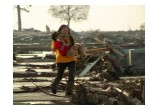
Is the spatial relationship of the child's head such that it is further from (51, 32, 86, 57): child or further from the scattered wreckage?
the scattered wreckage

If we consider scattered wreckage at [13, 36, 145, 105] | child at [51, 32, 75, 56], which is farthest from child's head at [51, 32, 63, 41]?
scattered wreckage at [13, 36, 145, 105]

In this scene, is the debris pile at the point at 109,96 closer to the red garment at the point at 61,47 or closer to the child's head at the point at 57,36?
the red garment at the point at 61,47

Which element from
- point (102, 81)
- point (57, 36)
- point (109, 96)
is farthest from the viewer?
point (102, 81)

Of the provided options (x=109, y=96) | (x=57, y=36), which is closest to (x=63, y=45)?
(x=57, y=36)

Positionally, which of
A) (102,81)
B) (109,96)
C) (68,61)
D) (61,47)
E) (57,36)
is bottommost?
(109,96)

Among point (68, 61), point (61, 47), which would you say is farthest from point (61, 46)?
point (68, 61)

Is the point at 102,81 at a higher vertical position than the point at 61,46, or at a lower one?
lower

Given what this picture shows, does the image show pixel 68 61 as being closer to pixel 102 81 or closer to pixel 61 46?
pixel 61 46

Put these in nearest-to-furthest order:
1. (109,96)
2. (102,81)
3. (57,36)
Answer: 1. (109,96)
2. (57,36)
3. (102,81)

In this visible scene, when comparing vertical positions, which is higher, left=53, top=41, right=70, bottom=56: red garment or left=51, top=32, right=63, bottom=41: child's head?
left=51, top=32, right=63, bottom=41: child's head

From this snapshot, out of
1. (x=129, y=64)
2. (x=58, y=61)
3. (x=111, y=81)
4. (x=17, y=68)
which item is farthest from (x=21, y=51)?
(x=58, y=61)

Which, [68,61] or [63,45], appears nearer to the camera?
[63,45]
